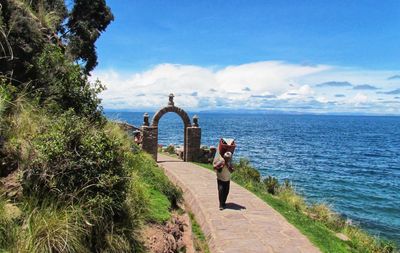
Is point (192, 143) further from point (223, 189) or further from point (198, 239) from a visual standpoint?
point (198, 239)

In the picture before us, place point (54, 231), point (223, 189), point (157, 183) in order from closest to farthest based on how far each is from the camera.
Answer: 1. point (54, 231)
2. point (223, 189)
3. point (157, 183)

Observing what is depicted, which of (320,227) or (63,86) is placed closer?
(63,86)

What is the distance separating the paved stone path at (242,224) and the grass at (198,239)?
0.40 ft

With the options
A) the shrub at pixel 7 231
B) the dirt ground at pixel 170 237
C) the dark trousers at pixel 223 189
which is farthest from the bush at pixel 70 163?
the dark trousers at pixel 223 189

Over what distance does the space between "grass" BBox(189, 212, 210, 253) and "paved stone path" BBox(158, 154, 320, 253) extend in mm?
121

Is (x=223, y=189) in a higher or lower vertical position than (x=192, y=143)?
lower

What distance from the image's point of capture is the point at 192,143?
22.9 meters

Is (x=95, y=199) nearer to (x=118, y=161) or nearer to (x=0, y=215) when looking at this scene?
(x=118, y=161)

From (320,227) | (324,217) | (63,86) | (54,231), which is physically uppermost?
(63,86)

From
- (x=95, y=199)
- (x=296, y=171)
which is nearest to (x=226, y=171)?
(x=95, y=199)

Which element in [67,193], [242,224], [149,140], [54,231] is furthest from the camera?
[149,140]

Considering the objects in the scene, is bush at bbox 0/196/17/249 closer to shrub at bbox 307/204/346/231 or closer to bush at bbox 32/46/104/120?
bush at bbox 32/46/104/120

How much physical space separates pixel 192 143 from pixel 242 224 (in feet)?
45.1

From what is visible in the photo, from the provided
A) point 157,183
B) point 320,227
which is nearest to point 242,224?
point 320,227
